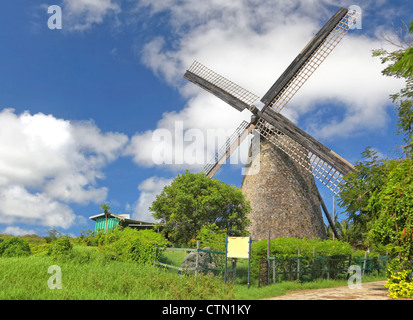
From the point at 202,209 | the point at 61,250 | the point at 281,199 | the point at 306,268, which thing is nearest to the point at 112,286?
the point at 61,250

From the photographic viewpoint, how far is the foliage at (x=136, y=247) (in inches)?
602

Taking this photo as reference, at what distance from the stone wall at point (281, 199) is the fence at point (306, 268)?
11.4 feet

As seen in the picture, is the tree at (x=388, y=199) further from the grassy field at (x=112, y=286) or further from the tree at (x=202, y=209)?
the tree at (x=202, y=209)

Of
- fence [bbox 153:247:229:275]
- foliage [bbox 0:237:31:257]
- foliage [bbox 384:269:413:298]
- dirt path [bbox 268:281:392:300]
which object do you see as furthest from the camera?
foliage [bbox 0:237:31:257]

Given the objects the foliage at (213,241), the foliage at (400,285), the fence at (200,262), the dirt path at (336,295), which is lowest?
the dirt path at (336,295)

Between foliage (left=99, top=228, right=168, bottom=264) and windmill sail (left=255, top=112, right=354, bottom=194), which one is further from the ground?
windmill sail (left=255, top=112, right=354, bottom=194)

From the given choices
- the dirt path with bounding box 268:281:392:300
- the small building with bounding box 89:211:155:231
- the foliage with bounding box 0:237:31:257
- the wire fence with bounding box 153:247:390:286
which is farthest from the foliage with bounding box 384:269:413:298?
the small building with bounding box 89:211:155:231

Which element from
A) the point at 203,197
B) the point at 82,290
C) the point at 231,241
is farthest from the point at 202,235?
the point at 82,290

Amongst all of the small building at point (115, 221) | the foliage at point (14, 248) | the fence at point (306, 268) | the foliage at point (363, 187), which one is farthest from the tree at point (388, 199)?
the small building at point (115, 221)

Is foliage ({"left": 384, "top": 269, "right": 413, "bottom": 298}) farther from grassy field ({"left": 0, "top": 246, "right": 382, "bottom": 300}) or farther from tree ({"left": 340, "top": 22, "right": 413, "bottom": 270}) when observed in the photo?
grassy field ({"left": 0, "top": 246, "right": 382, "bottom": 300})

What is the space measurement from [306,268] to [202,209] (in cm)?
696

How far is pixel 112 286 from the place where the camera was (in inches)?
389

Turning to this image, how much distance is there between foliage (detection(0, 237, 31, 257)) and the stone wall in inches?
528

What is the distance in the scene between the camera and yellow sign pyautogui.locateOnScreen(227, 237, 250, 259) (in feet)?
38.5
